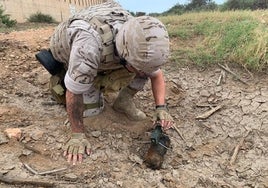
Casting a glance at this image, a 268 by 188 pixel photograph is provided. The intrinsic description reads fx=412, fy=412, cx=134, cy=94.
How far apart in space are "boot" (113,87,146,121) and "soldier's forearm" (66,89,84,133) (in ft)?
1.72

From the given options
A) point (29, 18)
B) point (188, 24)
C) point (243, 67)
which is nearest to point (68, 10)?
point (29, 18)

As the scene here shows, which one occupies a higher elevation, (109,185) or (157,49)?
(157,49)

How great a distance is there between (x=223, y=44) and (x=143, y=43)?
5.93 feet

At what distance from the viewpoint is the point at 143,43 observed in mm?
1975

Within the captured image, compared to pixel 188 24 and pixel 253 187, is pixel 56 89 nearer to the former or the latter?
pixel 253 187

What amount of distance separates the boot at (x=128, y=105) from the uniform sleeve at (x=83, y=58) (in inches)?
25.1

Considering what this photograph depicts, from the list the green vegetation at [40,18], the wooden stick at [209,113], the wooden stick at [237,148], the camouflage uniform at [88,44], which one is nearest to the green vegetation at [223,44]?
the wooden stick at [209,113]

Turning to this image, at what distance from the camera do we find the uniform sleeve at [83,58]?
6.81 ft

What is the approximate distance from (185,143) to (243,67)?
1.03 m

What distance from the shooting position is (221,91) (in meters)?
3.16

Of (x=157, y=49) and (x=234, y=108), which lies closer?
(x=157, y=49)

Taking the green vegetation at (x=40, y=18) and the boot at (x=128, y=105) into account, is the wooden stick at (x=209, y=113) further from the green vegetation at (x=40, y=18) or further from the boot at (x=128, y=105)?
the green vegetation at (x=40, y=18)

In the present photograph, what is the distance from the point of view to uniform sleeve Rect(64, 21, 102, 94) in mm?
2074

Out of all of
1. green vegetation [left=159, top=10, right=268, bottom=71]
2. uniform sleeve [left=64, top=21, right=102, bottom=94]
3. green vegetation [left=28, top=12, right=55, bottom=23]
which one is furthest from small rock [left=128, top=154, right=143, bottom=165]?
green vegetation [left=28, top=12, right=55, bottom=23]
